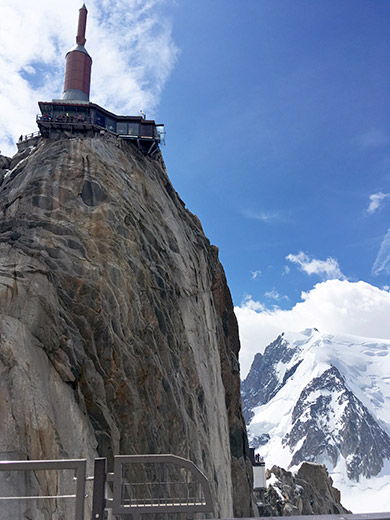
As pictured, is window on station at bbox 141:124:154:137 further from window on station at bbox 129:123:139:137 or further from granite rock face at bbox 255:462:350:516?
granite rock face at bbox 255:462:350:516

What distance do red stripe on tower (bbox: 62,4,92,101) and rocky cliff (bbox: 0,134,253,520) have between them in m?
18.0

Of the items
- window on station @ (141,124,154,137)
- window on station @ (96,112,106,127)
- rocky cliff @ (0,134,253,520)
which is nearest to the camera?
rocky cliff @ (0,134,253,520)

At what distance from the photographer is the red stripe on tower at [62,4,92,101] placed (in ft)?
180

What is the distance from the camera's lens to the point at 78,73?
56875mm

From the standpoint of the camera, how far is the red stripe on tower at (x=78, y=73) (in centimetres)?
5491

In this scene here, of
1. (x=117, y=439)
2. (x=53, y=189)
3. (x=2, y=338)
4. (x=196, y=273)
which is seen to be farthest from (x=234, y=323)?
(x=2, y=338)

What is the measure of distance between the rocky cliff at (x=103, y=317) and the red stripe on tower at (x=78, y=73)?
18012mm

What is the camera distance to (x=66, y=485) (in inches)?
563

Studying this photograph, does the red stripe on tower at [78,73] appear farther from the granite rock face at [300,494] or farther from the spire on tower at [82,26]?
the granite rock face at [300,494]

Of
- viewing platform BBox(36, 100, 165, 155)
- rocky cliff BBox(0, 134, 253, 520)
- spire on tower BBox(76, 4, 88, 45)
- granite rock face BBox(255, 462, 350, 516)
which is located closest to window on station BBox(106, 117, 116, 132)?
viewing platform BBox(36, 100, 165, 155)

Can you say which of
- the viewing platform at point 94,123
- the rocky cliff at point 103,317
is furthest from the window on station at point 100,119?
the rocky cliff at point 103,317

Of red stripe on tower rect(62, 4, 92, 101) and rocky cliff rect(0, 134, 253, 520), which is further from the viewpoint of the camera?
red stripe on tower rect(62, 4, 92, 101)

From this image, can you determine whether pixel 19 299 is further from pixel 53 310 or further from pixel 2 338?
pixel 2 338

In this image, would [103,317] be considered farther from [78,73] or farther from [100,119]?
[78,73]
